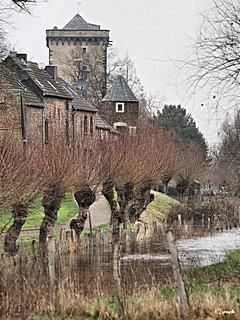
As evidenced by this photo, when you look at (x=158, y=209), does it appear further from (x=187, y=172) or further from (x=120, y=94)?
(x=120, y=94)

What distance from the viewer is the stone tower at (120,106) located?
2665 inches

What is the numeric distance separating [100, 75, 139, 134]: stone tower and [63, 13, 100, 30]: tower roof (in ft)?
115

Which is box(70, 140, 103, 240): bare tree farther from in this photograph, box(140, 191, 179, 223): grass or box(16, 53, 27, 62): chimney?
box(16, 53, 27, 62): chimney

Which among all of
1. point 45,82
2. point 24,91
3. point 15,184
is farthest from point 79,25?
point 15,184

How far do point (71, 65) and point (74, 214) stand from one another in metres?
51.7

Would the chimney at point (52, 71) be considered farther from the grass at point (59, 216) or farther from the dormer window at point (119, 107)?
the grass at point (59, 216)

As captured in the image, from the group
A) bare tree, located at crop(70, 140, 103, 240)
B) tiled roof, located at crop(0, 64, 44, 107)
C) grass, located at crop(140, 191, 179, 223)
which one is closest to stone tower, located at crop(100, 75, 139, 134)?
grass, located at crop(140, 191, 179, 223)

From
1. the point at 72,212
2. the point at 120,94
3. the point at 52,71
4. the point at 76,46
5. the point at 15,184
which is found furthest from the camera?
the point at 76,46

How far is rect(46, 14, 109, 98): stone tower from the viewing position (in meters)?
89.6

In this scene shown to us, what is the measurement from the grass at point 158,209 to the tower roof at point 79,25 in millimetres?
53202

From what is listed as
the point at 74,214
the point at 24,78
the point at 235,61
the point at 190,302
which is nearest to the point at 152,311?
the point at 190,302

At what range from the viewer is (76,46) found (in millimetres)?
99062

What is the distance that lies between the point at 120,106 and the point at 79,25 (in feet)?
132

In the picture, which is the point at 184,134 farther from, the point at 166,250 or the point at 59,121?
the point at 166,250
